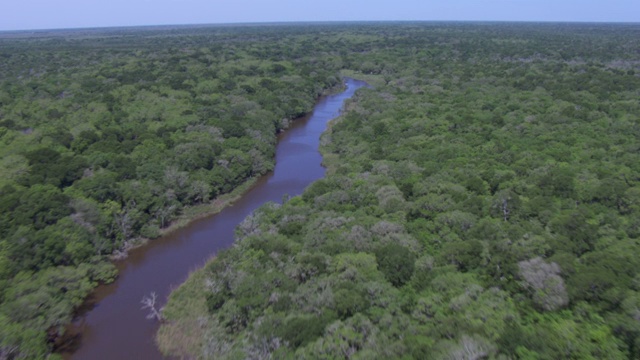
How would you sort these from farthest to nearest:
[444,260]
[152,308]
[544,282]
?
[152,308], [444,260], [544,282]

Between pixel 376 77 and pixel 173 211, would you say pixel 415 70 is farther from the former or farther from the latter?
pixel 173 211

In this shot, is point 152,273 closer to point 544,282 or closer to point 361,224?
point 361,224

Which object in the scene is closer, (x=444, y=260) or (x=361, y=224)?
(x=444, y=260)

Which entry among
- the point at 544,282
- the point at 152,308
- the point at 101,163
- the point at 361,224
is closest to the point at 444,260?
the point at 544,282

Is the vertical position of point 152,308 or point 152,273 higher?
point 152,308

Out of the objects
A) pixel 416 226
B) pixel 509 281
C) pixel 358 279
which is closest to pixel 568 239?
pixel 509 281

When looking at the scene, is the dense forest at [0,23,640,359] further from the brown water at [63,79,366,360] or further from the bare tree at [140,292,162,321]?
the brown water at [63,79,366,360]
